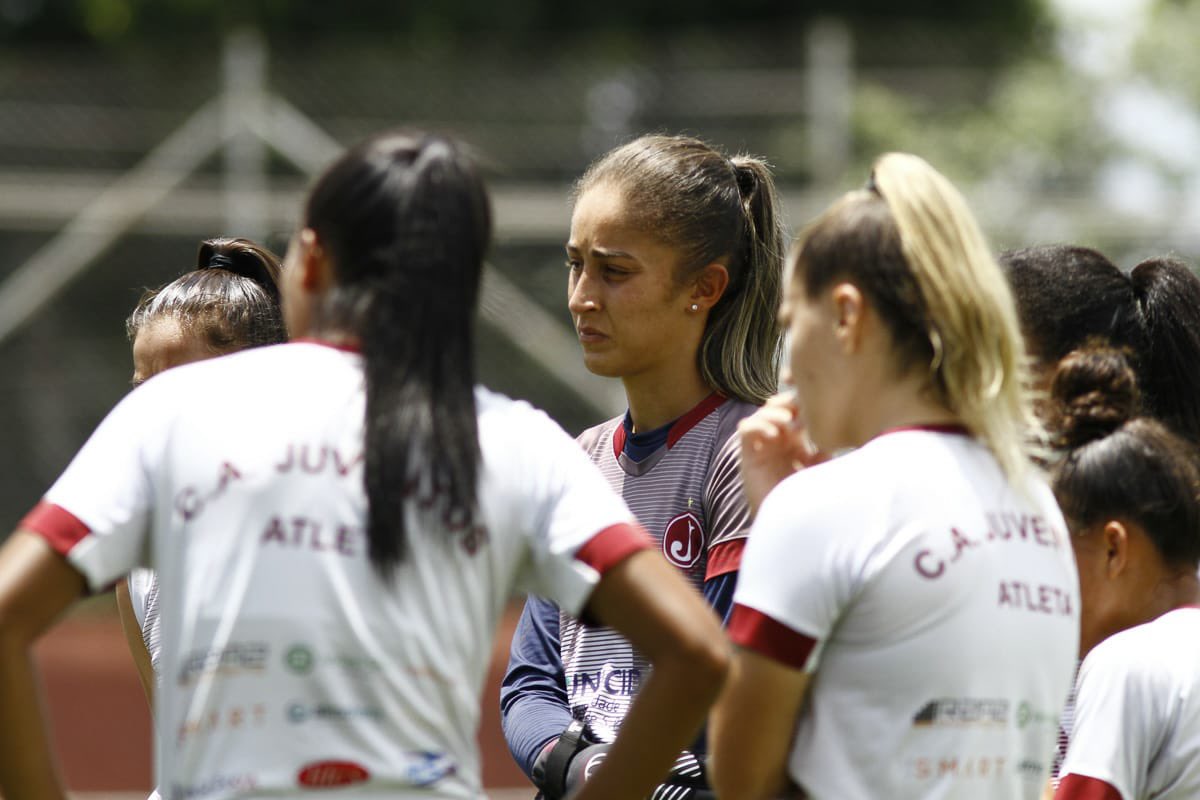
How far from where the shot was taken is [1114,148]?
11.4 meters

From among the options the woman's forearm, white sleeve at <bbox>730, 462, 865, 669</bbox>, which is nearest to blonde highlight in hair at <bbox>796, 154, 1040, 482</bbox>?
white sleeve at <bbox>730, 462, 865, 669</bbox>

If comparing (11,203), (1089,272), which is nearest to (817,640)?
(1089,272)

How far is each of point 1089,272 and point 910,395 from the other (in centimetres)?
106

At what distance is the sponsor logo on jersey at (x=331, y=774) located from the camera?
182cm

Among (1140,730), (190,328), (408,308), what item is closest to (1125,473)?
(1140,730)

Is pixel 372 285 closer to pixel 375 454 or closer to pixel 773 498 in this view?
pixel 375 454

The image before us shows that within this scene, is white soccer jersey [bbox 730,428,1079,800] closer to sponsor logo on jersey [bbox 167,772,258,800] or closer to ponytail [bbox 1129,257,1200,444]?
sponsor logo on jersey [bbox 167,772,258,800]

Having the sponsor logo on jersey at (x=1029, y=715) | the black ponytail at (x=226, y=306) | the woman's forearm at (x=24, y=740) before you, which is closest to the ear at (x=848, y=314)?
the sponsor logo on jersey at (x=1029, y=715)

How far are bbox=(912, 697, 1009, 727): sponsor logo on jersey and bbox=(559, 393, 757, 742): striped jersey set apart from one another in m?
0.70

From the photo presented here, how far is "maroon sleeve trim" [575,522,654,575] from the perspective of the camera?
74.7 inches

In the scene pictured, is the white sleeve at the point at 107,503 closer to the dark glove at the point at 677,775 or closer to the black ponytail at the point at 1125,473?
the dark glove at the point at 677,775

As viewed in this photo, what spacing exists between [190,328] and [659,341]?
3.07 ft

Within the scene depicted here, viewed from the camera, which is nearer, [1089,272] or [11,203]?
[1089,272]

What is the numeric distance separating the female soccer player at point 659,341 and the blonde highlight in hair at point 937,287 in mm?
705
